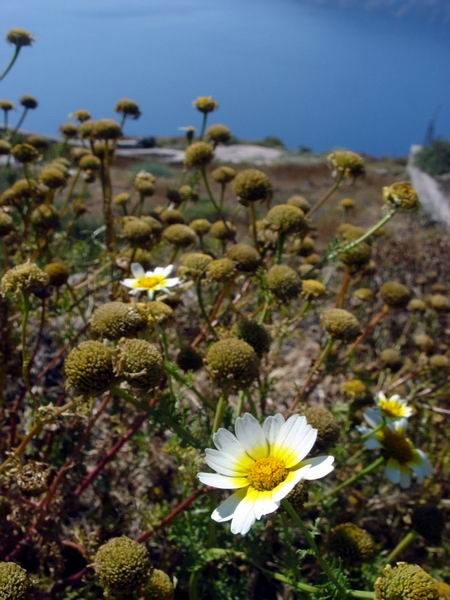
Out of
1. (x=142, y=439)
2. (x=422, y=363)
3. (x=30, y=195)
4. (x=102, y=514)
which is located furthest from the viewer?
(x=422, y=363)

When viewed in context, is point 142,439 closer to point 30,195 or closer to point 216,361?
point 216,361

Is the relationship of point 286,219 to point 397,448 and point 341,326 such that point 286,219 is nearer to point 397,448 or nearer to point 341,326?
point 341,326

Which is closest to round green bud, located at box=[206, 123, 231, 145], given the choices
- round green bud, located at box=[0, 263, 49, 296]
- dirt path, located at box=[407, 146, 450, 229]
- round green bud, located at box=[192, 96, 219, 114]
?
round green bud, located at box=[192, 96, 219, 114]

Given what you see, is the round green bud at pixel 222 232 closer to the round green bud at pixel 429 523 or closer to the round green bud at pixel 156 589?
the round green bud at pixel 429 523

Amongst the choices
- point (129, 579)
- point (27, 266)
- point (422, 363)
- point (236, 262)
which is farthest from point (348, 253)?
point (129, 579)

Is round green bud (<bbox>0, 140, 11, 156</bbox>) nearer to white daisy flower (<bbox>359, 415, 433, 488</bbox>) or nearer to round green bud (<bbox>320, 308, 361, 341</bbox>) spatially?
round green bud (<bbox>320, 308, 361, 341</bbox>)

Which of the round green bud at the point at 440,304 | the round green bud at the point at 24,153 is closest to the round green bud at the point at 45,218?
the round green bud at the point at 24,153

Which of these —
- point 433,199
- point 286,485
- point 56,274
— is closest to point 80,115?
point 56,274
